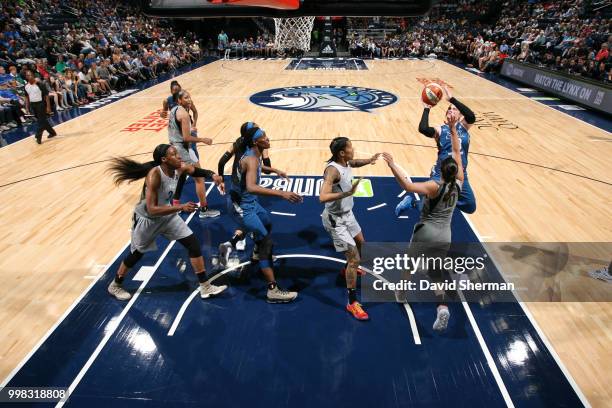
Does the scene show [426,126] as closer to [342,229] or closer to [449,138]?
[449,138]

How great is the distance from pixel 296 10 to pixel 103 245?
4.08m

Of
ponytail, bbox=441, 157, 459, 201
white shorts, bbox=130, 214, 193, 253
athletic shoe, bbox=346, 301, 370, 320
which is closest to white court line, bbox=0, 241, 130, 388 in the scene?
white shorts, bbox=130, 214, 193, 253

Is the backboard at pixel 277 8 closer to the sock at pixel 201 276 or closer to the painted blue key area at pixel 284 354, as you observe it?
the sock at pixel 201 276

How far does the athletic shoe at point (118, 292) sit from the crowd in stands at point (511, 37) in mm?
14813

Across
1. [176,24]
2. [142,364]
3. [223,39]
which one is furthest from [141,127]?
[176,24]

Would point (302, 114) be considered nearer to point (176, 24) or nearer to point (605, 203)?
point (605, 203)

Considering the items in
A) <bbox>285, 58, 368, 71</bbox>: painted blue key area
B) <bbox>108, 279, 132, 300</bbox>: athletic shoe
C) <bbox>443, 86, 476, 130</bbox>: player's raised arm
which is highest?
<bbox>443, 86, 476, 130</bbox>: player's raised arm

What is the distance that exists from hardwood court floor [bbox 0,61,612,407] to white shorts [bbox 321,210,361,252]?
7.18 ft

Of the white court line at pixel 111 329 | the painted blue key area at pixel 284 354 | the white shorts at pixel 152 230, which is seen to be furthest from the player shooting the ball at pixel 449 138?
the white court line at pixel 111 329

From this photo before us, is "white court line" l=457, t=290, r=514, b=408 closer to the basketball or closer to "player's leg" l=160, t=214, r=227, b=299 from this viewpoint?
the basketball

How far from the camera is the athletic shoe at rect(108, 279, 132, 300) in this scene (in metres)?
4.74

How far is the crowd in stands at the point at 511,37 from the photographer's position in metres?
16.1

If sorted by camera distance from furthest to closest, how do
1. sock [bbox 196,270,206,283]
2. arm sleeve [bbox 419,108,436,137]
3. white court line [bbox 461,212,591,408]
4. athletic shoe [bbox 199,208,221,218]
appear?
athletic shoe [bbox 199,208,221,218] → arm sleeve [bbox 419,108,436,137] → sock [bbox 196,270,206,283] → white court line [bbox 461,212,591,408]

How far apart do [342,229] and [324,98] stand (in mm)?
11309
